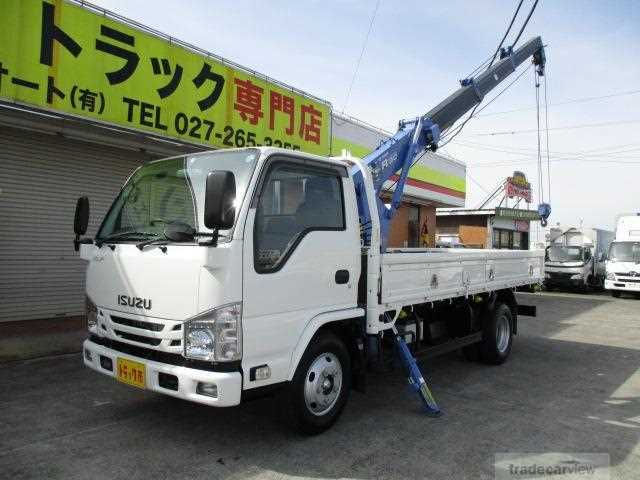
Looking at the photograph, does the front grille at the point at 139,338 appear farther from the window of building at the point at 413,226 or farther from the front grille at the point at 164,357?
the window of building at the point at 413,226

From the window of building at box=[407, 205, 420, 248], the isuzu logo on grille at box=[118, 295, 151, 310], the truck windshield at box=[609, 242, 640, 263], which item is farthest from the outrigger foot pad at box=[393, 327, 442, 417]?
the truck windshield at box=[609, 242, 640, 263]

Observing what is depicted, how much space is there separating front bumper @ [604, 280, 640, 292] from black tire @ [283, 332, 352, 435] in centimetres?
1677

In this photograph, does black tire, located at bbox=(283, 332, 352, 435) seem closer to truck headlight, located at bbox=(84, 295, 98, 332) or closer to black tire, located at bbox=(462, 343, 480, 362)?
truck headlight, located at bbox=(84, 295, 98, 332)

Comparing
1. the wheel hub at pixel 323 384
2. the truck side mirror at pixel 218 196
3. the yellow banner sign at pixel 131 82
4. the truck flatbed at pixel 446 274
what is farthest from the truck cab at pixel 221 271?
the yellow banner sign at pixel 131 82

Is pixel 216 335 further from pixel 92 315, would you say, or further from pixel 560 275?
pixel 560 275

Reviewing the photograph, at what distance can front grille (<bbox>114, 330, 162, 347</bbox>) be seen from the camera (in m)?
3.59

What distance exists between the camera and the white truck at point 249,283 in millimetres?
3387

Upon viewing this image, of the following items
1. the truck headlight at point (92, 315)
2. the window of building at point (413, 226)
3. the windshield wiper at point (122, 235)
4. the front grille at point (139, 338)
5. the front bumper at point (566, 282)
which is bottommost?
the front bumper at point (566, 282)

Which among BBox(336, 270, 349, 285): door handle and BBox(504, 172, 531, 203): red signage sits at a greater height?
BBox(504, 172, 531, 203): red signage

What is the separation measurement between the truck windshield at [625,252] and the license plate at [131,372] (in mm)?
18771

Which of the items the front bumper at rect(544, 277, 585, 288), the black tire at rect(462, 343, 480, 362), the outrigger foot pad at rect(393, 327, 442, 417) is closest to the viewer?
the outrigger foot pad at rect(393, 327, 442, 417)

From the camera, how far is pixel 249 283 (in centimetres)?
348

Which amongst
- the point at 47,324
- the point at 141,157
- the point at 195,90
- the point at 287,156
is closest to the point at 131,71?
the point at 195,90

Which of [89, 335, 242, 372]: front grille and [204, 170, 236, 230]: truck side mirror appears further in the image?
[89, 335, 242, 372]: front grille
